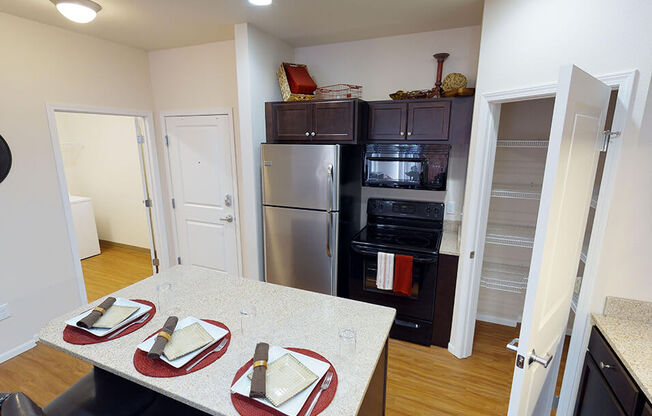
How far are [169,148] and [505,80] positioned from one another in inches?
127

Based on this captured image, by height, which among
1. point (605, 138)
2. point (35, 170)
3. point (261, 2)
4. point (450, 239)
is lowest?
point (450, 239)

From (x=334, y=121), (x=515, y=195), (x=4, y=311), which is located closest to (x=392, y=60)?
(x=334, y=121)

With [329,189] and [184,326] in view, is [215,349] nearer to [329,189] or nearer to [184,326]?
[184,326]

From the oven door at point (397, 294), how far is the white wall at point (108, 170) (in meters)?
3.46

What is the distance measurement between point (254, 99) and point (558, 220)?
2.34m

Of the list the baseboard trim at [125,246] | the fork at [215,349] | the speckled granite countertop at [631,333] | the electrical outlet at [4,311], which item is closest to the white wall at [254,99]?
the fork at [215,349]

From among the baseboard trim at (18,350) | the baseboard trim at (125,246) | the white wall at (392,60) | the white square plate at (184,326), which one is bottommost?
the baseboard trim at (18,350)

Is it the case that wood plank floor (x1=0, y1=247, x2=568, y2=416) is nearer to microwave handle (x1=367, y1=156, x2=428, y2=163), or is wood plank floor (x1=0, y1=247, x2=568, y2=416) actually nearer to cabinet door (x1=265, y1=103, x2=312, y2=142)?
microwave handle (x1=367, y1=156, x2=428, y2=163)

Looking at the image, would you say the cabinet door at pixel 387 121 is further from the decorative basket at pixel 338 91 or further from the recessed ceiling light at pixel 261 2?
the recessed ceiling light at pixel 261 2

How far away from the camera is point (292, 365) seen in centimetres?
114

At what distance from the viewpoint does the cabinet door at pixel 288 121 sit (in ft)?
8.86

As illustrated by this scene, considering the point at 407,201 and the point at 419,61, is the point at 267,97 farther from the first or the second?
the point at 407,201

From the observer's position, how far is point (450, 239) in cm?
266

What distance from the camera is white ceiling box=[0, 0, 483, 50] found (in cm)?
212
